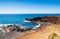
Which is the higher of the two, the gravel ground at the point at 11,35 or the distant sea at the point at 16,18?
the distant sea at the point at 16,18

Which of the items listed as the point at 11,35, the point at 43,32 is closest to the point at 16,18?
the point at 11,35

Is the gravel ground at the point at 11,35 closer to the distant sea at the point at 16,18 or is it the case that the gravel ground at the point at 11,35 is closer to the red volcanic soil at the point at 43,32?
the red volcanic soil at the point at 43,32

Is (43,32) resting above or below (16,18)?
below

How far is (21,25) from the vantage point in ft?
5.86

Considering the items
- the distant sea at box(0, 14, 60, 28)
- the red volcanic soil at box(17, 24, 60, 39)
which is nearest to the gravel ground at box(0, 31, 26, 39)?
the red volcanic soil at box(17, 24, 60, 39)

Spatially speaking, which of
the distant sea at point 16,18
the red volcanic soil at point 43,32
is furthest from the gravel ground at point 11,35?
the distant sea at point 16,18

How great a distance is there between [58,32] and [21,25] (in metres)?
0.62

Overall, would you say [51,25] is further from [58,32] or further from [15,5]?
[15,5]

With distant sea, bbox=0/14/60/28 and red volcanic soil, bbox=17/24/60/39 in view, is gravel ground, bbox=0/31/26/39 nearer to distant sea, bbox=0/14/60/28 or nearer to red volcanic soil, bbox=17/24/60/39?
red volcanic soil, bbox=17/24/60/39

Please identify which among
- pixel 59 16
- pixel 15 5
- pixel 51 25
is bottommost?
pixel 51 25

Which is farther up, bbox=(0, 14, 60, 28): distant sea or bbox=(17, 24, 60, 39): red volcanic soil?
bbox=(0, 14, 60, 28): distant sea

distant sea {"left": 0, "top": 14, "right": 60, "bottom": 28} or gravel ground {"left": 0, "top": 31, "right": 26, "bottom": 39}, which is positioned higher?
distant sea {"left": 0, "top": 14, "right": 60, "bottom": 28}

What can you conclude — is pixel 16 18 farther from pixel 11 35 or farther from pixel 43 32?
pixel 43 32

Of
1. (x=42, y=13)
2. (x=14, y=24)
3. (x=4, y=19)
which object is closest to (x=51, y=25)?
(x=42, y=13)
